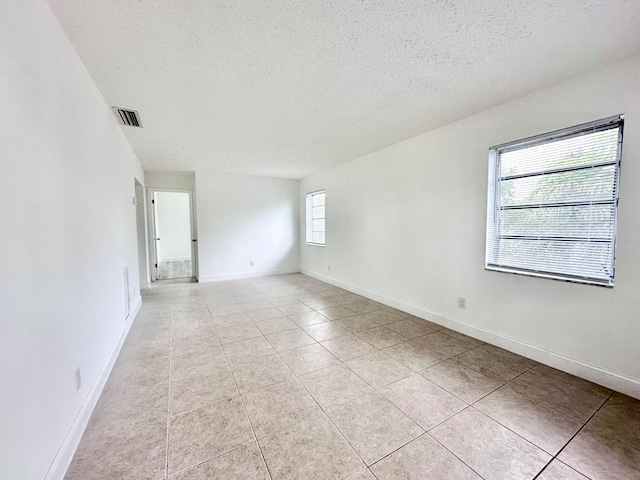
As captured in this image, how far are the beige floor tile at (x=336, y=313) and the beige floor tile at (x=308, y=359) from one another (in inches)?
35.3

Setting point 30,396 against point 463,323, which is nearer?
point 30,396

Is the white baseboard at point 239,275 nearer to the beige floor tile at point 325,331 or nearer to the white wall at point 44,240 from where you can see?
the beige floor tile at point 325,331

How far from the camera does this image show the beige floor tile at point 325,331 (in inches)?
115

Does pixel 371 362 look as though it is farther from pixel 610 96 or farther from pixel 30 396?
pixel 610 96

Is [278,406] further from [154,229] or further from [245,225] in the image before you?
[154,229]

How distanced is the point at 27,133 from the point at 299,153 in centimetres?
337

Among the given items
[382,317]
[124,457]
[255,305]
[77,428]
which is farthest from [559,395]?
[255,305]

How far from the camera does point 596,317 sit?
6.69 feet

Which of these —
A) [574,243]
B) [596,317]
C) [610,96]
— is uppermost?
[610,96]

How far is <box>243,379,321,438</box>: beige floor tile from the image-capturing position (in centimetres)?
165

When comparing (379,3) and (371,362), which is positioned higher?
(379,3)

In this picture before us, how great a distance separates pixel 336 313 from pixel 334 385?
5.45 ft

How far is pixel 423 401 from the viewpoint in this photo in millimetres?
1865

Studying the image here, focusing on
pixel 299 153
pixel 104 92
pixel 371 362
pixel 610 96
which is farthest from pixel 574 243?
pixel 104 92
